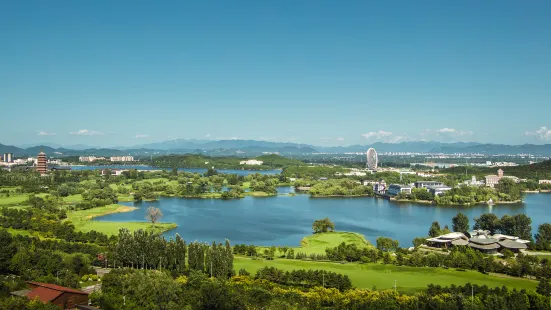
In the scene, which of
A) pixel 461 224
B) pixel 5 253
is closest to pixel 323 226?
pixel 461 224

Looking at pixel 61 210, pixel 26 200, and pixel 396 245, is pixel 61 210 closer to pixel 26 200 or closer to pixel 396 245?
pixel 26 200

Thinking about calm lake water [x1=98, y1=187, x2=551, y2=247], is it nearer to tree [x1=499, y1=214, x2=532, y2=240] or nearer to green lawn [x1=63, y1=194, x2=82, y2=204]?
tree [x1=499, y1=214, x2=532, y2=240]

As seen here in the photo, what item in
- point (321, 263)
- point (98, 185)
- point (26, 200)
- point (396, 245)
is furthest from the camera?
point (98, 185)

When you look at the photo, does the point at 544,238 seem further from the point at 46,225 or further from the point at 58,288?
the point at 46,225

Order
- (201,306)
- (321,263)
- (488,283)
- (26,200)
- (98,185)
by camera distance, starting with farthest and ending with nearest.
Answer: (98,185)
(26,200)
(321,263)
(488,283)
(201,306)

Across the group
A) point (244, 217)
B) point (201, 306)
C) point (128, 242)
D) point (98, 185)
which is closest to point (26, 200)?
point (98, 185)

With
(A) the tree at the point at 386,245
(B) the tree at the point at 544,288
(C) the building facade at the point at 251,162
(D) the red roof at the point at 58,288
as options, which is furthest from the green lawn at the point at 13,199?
(C) the building facade at the point at 251,162
